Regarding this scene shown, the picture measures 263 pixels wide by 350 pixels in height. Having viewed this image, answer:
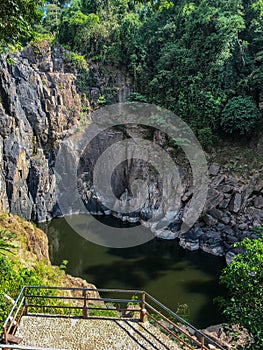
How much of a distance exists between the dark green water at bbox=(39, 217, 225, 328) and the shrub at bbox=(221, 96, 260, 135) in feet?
25.4

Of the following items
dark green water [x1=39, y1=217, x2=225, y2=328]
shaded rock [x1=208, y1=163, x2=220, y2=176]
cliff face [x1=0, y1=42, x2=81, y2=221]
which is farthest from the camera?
shaded rock [x1=208, y1=163, x2=220, y2=176]

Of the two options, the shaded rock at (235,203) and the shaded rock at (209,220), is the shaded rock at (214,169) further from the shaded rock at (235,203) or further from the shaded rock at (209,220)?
the shaded rock at (209,220)

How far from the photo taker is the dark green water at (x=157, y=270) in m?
9.77

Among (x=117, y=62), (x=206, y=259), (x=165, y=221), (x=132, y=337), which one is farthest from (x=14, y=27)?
(x=117, y=62)

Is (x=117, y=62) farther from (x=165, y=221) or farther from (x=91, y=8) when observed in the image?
(x=165, y=221)

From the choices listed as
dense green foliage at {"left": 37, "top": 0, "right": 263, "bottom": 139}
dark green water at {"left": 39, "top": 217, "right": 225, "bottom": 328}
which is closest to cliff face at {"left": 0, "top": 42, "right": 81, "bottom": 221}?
dark green water at {"left": 39, "top": 217, "right": 225, "bottom": 328}

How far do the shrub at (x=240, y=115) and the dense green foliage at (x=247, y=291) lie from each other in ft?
41.7

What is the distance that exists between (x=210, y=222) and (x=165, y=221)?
260cm

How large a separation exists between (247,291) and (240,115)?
529 inches

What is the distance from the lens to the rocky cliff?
13812 millimetres

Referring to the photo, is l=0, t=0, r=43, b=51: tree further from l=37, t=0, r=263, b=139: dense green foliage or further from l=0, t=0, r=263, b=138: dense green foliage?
l=37, t=0, r=263, b=139: dense green foliage

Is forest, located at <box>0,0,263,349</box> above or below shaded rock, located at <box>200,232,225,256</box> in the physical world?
above

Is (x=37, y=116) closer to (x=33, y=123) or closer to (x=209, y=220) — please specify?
(x=33, y=123)

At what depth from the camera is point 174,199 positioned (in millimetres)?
15750
